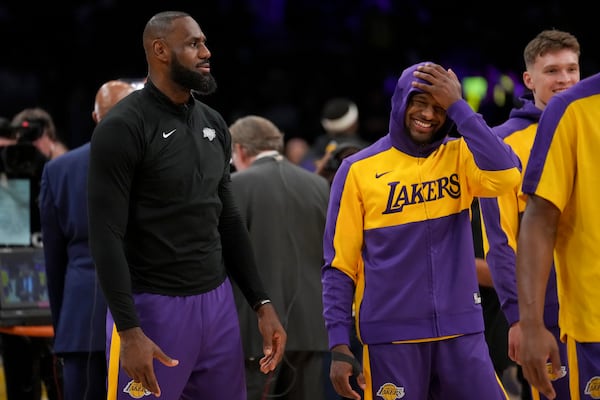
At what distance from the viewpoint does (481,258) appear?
495cm

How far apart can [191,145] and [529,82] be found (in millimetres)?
1628

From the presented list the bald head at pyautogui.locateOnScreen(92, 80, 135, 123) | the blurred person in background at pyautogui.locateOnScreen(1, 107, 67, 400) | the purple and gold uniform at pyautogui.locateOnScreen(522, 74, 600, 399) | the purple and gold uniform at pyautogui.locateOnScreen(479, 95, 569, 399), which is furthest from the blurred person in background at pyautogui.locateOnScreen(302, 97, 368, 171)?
the purple and gold uniform at pyautogui.locateOnScreen(522, 74, 600, 399)

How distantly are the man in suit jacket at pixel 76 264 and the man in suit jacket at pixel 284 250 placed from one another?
2.64 feet

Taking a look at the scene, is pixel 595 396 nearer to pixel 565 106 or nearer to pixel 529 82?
pixel 565 106

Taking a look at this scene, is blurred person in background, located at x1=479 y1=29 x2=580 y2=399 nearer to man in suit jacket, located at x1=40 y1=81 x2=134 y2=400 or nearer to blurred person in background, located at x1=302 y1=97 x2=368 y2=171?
man in suit jacket, located at x1=40 y1=81 x2=134 y2=400

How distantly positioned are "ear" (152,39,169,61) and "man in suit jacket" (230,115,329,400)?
1.80 metres

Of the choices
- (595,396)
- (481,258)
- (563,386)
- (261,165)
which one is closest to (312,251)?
(261,165)

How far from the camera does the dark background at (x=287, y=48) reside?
12.2 meters

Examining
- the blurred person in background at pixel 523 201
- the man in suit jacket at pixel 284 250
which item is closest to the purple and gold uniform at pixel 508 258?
the blurred person in background at pixel 523 201

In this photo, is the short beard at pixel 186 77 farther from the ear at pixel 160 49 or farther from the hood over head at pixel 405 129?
the hood over head at pixel 405 129

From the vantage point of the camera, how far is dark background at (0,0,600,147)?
12227 mm

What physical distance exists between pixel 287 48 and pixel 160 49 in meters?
9.76

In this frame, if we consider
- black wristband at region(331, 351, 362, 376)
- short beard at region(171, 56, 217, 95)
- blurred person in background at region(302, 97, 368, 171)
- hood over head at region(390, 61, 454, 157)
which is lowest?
black wristband at region(331, 351, 362, 376)

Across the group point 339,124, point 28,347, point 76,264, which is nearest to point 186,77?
point 76,264
